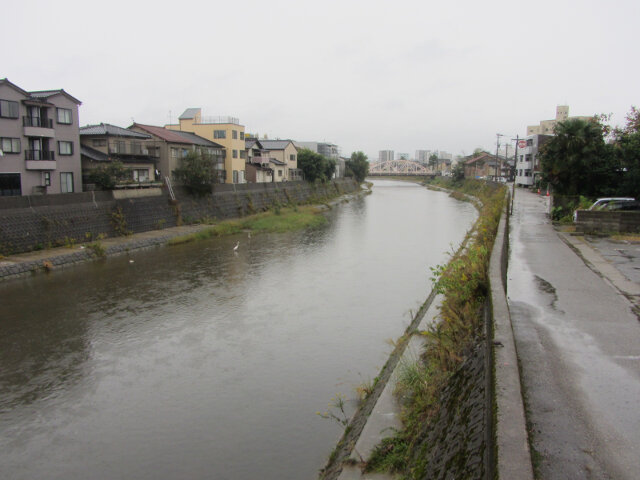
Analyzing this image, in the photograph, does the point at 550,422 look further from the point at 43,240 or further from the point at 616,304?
the point at 43,240

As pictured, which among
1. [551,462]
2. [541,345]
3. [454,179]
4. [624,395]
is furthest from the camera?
[454,179]

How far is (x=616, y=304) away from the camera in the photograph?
25.1 feet

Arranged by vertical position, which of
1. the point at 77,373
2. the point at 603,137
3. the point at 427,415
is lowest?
the point at 77,373

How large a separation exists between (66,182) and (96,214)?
5547 millimetres

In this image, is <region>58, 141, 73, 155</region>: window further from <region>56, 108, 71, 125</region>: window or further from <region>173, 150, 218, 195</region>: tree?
<region>173, 150, 218, 195</region>: tree

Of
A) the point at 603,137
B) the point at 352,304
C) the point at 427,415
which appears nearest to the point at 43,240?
the point at 352,304

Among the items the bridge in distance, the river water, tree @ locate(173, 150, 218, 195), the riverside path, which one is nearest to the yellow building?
tree @ locate(173, 150, 218, 195)

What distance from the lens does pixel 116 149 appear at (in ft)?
87.0

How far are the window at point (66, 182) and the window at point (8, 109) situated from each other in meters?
3.35

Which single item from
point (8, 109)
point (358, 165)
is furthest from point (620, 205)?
point (358, 165)

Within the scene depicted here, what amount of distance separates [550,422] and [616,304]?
4.67 m

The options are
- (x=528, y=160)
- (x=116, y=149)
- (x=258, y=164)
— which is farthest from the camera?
(x=528, y=160)

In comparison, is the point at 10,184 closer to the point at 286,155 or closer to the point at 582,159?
the point at 582,159

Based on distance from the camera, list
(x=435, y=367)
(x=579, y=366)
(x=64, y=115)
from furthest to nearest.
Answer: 1. (x=64, y=115)
2. (x=435, y=367)
3. (x=579, y=366)
